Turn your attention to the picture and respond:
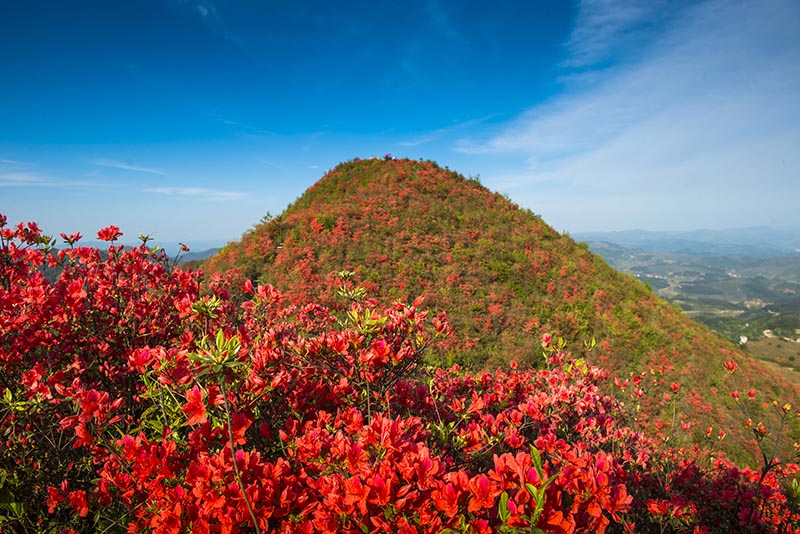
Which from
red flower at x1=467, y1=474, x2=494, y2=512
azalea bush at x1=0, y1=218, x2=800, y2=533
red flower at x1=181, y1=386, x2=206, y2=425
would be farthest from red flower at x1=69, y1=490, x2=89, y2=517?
red flower at x1=467, y1=474, x2=494, y2=512

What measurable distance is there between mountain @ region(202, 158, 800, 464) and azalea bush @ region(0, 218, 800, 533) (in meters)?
5.99

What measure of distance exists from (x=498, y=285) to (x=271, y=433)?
1297cm

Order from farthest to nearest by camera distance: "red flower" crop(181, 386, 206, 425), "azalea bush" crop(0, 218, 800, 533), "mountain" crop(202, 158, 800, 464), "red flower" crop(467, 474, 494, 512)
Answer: "mountain" crop(202, 158, 800, 464)
"red flower" crop(181, 386, 206, 425)
"azalea bush" crop(0, 218, 800, 533)
"red flower" crop(467, 474, 494, 512)

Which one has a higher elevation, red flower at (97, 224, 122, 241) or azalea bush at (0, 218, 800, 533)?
red flower at (97, 224, 122, 241)

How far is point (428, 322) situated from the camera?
11.5m

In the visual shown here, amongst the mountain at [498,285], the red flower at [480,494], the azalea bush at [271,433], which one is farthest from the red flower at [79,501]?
the mountain at [498,285]

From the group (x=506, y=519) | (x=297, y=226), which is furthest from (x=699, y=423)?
(x=297, y=226)

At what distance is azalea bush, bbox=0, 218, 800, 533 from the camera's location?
67.1 inches

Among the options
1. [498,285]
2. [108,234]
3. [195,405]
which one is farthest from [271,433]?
[498,285]

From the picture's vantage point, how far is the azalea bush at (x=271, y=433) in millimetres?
1705

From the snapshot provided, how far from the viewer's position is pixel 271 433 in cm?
273

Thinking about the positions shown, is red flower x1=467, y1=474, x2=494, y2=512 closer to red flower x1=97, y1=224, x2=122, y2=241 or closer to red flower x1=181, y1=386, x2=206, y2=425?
red flower x1=181, y1=386, x2=206, y2=425

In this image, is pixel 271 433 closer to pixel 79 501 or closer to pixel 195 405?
pixel 195 405

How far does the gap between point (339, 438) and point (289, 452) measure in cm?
61
